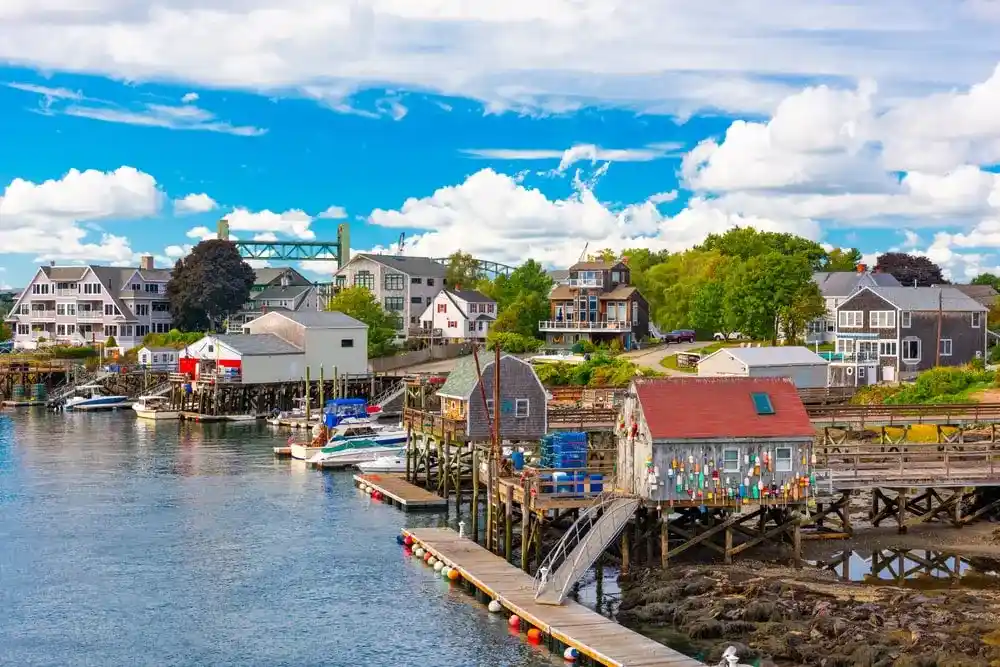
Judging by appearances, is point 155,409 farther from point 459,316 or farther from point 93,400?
point 459,316

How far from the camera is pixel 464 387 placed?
5922 cm

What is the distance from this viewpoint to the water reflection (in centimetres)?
3966

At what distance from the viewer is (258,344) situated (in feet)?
337

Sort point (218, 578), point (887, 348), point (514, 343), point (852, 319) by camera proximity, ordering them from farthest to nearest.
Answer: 1. point (514, 343)
2. point (852, 319)
3. point (887, 348)
4. point (218, 578)

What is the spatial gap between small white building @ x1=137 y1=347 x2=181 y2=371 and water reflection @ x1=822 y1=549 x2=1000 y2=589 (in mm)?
88247

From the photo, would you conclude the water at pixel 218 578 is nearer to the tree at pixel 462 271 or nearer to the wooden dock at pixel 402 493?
the wooden dock at pixel 402 493

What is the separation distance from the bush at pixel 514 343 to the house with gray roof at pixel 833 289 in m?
25.5

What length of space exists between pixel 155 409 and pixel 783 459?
233ft

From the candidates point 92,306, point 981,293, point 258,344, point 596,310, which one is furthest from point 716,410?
point 92,306

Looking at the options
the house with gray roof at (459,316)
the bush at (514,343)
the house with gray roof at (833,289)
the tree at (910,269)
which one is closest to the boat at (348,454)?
the bush at (514,343)

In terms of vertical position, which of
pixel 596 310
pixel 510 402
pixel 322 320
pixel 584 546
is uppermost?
pixel 596 310

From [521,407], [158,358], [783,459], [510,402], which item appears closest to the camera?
[783,459]

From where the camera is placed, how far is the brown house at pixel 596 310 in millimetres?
124688

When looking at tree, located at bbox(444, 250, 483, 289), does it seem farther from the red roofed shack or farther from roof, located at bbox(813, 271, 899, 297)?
the red roofed shack
